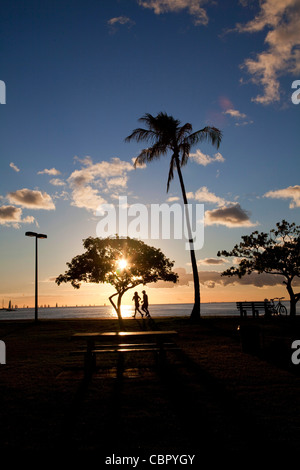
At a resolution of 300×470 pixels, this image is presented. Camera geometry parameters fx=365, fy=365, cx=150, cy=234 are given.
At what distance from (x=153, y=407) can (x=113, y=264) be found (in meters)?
23.7

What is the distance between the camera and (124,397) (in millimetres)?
6551

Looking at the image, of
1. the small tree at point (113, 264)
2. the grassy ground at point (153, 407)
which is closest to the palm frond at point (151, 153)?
the small tree at point (113, 264)

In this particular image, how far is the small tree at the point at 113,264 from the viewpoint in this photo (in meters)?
29.4

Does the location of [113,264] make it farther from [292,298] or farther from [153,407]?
[153,407]

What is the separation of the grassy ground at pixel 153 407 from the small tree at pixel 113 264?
1877 centimetres

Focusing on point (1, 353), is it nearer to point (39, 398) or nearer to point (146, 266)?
point (39, 398)

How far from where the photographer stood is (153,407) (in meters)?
5.90

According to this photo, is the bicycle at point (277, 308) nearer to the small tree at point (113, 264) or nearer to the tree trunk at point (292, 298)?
the tree trunk at point (292, 298)

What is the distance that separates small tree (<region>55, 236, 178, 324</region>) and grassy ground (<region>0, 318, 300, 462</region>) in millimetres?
18769

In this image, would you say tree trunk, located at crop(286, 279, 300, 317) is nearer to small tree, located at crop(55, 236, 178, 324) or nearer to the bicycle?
the bicycle

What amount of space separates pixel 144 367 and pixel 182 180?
18.3m

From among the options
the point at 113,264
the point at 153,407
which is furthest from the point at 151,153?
the point at 153,407
